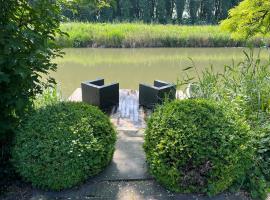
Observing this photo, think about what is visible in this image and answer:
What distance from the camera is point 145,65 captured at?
10.3m

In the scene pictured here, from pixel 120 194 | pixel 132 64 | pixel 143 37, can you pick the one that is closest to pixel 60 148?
pixel 120 194

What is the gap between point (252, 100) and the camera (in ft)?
12.2

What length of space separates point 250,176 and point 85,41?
11.1 metres

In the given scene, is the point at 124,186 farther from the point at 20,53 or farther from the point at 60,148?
the point at 20,53

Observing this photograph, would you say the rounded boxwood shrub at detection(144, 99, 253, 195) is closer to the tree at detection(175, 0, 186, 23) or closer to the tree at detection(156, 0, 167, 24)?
the tree at detection(156, 0, 167, 24)

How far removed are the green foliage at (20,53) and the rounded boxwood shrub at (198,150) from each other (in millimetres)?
1199

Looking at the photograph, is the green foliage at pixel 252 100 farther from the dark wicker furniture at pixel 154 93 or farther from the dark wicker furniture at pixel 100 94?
the dark wicker furniture at pixel 100 94

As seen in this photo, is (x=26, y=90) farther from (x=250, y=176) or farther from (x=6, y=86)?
(x=250, y=176)

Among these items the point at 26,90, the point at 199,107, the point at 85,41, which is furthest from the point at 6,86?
the point at 85,41

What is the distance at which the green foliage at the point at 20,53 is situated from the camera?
2.77 m

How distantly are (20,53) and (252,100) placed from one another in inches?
96.7

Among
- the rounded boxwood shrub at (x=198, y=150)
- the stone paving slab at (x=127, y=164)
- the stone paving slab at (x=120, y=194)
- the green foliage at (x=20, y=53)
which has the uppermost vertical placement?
the green foliage at (x=20, y=53)

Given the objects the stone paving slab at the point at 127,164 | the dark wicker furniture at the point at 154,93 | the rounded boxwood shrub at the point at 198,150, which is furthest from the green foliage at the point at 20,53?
the dark wicker furniture at the point at 154,93

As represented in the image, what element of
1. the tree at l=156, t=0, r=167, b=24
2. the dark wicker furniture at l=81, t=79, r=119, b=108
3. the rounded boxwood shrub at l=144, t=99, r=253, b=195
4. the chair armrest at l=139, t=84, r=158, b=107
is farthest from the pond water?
the tree at l=156, t=0, r=167, b=24
